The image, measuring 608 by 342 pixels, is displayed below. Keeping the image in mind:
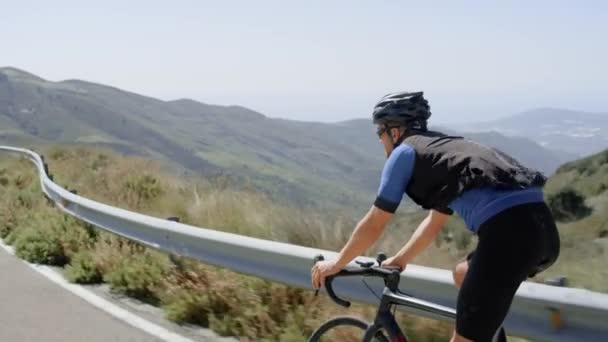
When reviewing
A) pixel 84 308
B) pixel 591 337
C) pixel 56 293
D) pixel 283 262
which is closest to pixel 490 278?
pixel 591 337

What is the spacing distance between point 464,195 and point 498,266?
0.35 metres

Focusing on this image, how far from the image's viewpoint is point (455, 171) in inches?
128

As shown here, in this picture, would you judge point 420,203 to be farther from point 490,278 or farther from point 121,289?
point 121,289

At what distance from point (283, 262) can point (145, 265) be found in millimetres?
2437

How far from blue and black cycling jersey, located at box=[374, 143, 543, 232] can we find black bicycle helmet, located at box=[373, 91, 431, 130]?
0.21 meters

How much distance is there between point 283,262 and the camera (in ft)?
17.4

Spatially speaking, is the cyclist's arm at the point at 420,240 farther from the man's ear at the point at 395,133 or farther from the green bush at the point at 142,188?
the green bush at the point at 142,188

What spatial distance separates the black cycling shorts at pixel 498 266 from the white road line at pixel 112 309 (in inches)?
116

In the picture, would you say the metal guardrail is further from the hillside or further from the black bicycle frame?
the hillside

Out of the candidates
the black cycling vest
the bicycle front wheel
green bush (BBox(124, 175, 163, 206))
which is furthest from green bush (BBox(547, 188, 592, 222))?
the black cycling vest

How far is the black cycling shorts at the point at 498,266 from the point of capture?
3.11 m

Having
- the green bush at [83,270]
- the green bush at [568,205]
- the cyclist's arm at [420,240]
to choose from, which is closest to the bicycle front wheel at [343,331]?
the cyclist's arm at [420,240]

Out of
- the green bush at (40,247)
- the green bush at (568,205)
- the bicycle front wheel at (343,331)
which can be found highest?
the bicycle front wheel at (343,331)

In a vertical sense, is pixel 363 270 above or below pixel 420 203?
below
